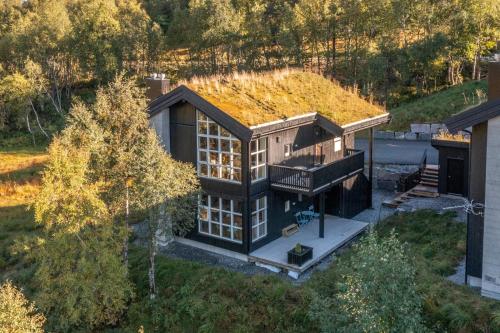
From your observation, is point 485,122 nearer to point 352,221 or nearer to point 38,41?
point 352,221

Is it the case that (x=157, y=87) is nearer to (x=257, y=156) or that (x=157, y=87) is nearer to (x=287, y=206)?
(x=257, y=156)

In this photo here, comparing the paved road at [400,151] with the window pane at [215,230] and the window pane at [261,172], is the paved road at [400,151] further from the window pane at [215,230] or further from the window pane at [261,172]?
the window pane at [215,230]

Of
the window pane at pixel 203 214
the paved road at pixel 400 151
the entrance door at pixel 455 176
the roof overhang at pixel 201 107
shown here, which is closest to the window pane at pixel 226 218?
the window pane at pixel 203 214

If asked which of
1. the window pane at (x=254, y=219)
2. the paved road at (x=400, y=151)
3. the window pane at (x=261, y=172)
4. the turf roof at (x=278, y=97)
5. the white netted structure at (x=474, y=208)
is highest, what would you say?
the turf roof at (x=278, y=97)

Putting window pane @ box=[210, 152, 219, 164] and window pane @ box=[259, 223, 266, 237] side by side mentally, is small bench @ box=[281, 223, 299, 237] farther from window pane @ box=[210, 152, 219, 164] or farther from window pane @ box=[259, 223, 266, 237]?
window pane @ box=[210, 152, 219, 164]

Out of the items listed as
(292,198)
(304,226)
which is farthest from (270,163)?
(304,226)

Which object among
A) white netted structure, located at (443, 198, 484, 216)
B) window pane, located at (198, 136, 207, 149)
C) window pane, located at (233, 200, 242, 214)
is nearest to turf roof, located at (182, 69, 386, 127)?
window pane, located at (198, 136, 207, 149)

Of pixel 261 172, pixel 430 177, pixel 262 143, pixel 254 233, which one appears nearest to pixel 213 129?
pixel 262 143
